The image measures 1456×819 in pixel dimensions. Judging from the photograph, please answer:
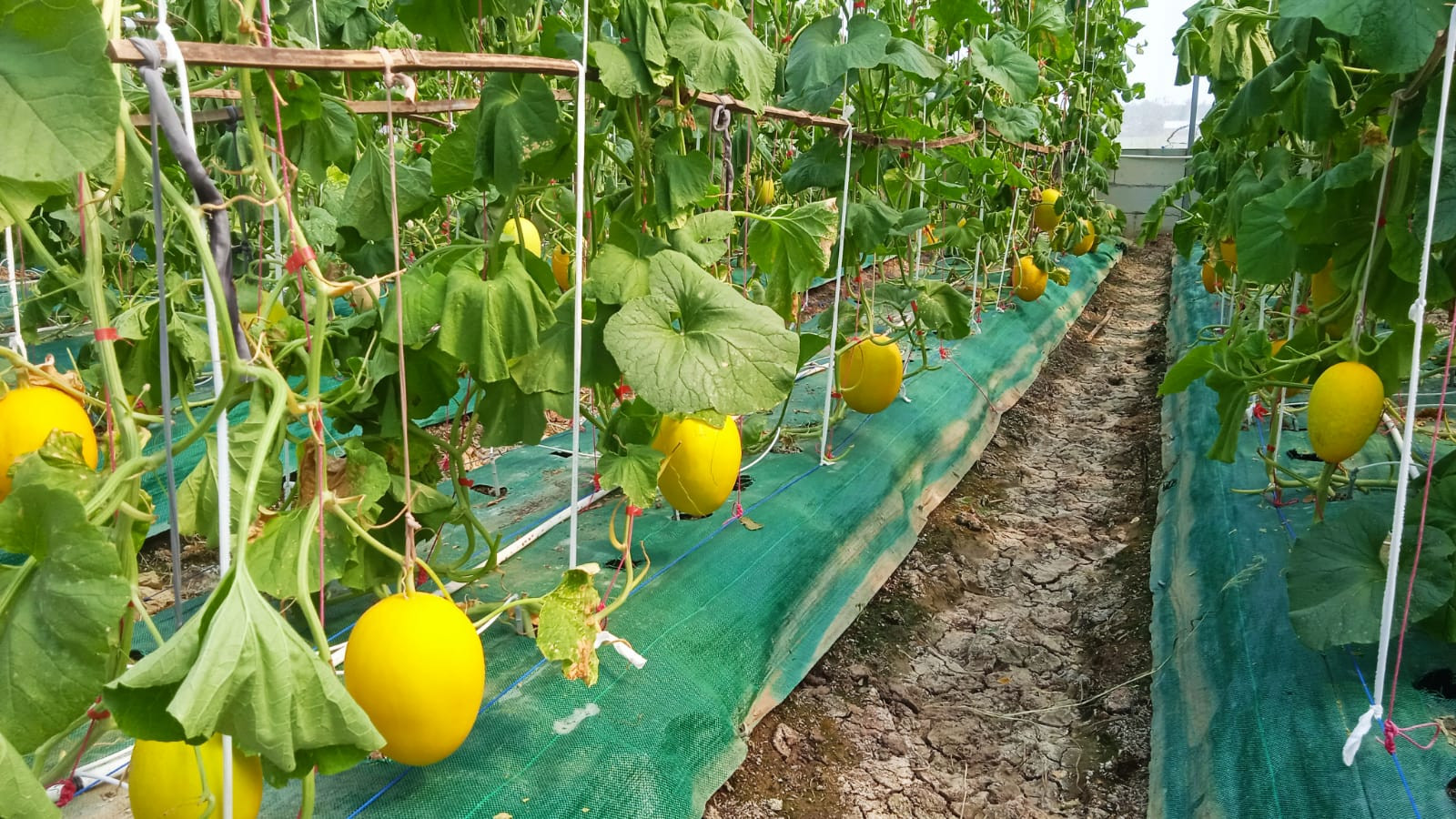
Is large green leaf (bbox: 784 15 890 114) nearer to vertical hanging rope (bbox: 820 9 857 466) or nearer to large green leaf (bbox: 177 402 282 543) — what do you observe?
vertical hanging rope (bbox: 820 9 857 466)

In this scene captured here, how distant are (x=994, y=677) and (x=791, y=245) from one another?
4.80 ft

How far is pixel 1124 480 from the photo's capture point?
458cm

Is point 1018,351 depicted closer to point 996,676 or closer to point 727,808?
point 996,676

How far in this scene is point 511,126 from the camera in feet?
5.55

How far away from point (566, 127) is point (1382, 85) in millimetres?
1689

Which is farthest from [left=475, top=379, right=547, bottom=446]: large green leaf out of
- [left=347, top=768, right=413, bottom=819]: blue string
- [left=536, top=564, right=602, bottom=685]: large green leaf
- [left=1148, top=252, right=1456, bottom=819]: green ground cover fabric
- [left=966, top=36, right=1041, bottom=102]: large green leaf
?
[left=966, top=36, right=1041, bottom=102]: large green leaf

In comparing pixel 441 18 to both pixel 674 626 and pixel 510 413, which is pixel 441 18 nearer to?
pixel 510 413

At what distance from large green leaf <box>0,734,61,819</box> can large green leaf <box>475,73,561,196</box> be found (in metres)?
1.11

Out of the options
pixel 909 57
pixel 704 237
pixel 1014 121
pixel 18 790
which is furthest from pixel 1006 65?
pixel 18 790

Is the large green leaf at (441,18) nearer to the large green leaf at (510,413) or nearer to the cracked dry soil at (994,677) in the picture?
the large green leaf at (510,413)

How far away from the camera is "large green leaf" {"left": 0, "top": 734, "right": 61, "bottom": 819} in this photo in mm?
848

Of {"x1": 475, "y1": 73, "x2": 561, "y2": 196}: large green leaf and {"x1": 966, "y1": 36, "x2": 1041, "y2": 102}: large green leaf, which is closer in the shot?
{"x1": 475, "y1": 73, "x2": 561, "y2": 196}: large green leaf

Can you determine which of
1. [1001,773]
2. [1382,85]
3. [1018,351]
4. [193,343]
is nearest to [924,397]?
[1018,351]

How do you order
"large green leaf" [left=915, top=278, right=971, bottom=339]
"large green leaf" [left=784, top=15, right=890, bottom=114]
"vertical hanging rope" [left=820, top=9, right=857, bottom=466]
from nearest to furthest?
"large green leaf" [left=784, top=15, right=890, bottom=114] → "vertical hanging rope" [left=820, top=9, right=857, bottom=466] → "large green leaf" [left=915, top=278, right=971, bottom=339]
